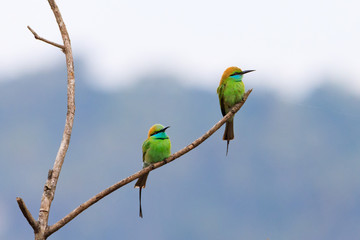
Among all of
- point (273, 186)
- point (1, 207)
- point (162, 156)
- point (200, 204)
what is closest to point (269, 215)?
point (273, 186)

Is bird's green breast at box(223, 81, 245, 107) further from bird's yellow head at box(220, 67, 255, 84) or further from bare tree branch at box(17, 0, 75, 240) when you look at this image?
bare tree branch at box(17, 0, 75, 240)

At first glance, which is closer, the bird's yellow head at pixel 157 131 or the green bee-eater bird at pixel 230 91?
the bird's yellow head at pixel 157 131

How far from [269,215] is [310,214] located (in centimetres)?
1195

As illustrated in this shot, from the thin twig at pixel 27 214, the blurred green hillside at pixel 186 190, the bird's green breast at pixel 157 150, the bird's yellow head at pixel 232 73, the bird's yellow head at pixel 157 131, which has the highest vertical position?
the bird's yellow head at pixel 232 73

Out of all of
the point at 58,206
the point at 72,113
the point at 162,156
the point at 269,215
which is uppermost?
the point at 72,113

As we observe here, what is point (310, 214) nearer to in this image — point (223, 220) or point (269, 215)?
point (269, 215)

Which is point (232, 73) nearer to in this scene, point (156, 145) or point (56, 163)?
point (156, 145)

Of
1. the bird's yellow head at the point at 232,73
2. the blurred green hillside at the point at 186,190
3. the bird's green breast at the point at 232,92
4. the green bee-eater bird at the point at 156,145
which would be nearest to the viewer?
the green bee-eater bird at the point at 156,145

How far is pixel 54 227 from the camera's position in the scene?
3.30m

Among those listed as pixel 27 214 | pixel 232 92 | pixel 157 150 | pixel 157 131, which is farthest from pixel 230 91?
pixel 27 214

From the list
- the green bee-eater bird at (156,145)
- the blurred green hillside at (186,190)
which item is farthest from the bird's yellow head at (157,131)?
the blurred green hillside at (186,190)

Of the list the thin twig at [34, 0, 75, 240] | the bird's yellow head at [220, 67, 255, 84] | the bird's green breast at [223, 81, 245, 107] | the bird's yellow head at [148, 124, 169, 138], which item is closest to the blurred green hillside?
the bird's yellow head at [220, 67, 255, 84]

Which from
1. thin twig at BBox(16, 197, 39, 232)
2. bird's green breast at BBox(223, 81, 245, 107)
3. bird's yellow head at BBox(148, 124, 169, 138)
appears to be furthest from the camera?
bird's green breast at BBox(223, 81, 245, 107)

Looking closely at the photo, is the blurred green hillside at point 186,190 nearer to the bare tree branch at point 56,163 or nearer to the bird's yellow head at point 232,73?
the bird's yellow head at point 232,73
